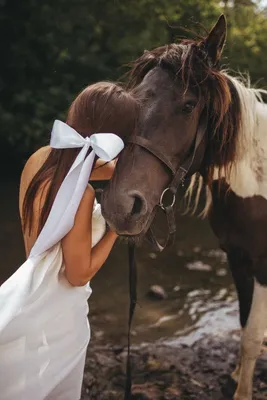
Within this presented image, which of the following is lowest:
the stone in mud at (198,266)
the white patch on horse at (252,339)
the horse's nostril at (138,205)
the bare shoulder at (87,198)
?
the stone in mud at (198,266)

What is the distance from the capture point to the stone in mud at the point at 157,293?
3.79m

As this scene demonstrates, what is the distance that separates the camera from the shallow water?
131 inches

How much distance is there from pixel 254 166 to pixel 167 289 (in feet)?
6.35

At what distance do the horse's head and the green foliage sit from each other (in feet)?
12.6

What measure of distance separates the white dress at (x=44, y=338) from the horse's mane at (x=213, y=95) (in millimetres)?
787

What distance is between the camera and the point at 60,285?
5.53ft

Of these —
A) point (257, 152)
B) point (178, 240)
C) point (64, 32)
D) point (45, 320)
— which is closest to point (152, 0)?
point (64, 32)

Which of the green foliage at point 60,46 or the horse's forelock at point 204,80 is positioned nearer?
the horse's forelock at point 204,80

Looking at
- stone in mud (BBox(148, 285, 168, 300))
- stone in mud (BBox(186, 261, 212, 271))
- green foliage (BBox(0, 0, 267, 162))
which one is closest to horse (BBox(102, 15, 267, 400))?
stone in mud (BBox(148, 285, 168, 300))

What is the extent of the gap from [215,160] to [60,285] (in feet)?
2.86

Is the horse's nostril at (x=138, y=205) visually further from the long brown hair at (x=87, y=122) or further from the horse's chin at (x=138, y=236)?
the long brown hair at (x=87, y=122)

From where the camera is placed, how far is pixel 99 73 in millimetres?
6219

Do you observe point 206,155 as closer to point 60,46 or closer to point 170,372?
point 170,372

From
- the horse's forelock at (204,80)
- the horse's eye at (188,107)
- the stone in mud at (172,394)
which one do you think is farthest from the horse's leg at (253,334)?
the horse's eye at (188,107)
